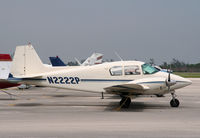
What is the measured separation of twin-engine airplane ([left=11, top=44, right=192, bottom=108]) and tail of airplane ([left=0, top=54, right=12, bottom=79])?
2.41 meters

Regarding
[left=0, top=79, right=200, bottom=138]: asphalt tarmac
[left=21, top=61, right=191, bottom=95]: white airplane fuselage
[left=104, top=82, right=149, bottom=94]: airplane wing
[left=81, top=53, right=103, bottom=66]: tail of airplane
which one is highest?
[left=81, top=53, right=103, bottom=66]: tail of airplane

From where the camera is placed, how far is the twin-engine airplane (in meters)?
11.7

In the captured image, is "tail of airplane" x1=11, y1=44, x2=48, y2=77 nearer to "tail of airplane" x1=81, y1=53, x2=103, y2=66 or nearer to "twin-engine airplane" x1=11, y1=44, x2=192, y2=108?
"twin-engine airplane" x1=11, y1=44, x2=192, y2=108

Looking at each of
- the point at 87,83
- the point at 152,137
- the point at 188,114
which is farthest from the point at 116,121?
the point at 87,83

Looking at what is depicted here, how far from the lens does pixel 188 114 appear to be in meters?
10.4

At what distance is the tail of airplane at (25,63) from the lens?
1306cm

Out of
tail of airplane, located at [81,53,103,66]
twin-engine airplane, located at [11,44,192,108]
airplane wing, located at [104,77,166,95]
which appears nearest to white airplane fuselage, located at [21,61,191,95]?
twin-engine airplane, located at [11,44,192,108]

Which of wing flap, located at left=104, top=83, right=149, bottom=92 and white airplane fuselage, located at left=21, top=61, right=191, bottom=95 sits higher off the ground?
white airplane fuselage, located at left=21, top=61, right=191, bottom=95

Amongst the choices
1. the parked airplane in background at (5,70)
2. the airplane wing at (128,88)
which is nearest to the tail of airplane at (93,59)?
the parked airplane in background at (5,70)

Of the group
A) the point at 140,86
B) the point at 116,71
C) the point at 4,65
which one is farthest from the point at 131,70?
the point at 4,65

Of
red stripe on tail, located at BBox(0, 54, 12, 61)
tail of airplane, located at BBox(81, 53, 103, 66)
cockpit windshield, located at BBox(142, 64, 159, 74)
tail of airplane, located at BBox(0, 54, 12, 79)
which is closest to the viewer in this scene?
cockpit windshield, located at BBox(142, 64, 159, 74)

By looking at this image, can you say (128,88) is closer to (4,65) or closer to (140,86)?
(140,86)

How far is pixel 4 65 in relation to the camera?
52.0 ft

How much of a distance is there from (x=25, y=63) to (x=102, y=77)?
3.86 metres
